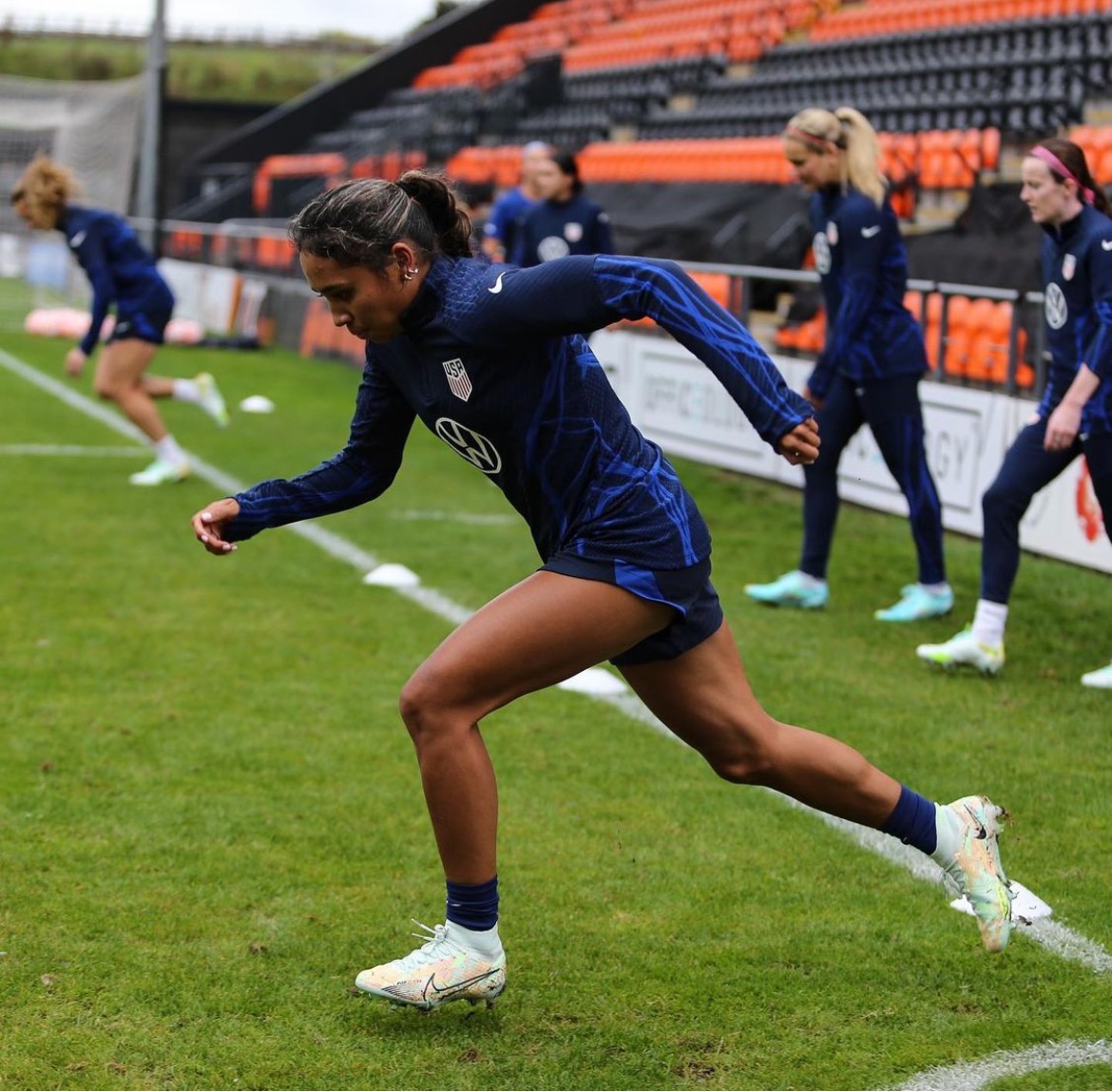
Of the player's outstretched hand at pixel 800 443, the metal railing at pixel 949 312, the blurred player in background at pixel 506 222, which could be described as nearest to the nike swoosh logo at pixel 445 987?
the player's outstretched hand at pixel 800 443

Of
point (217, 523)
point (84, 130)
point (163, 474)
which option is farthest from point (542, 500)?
point (84, 130)

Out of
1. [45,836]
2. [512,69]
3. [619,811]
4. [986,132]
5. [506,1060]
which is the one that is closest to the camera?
[506,1060]

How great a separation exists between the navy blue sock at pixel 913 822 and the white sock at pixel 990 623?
9.74 ft

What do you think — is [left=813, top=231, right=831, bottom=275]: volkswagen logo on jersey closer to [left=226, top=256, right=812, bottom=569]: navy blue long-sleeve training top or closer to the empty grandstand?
the empty grandstand

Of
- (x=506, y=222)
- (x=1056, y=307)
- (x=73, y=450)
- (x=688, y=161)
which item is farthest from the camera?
(x=688, y=161)

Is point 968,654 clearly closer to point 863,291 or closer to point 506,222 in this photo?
point 863,291

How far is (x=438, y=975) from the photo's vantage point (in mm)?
3418

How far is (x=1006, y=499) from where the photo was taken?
251 inches

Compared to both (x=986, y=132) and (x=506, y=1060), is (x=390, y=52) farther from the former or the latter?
(x=506, y=1060)

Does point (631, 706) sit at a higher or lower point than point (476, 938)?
lower

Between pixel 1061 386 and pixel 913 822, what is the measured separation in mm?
3181

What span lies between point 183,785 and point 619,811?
1339 mm

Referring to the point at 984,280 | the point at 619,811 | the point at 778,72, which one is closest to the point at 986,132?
the point at 984,280

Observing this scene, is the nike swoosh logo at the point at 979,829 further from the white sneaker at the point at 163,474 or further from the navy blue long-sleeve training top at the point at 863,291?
the white sneaker at the point at 163,474
